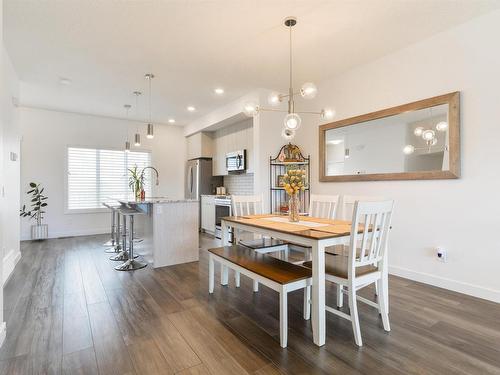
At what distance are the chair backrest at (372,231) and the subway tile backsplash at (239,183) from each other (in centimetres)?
383

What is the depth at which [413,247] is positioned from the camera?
325 centimetres

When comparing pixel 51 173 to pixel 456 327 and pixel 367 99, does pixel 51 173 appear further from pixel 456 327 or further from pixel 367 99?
pixel 456 327

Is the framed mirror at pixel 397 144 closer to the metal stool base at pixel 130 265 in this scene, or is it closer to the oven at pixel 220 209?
the oven at pixel 220 209

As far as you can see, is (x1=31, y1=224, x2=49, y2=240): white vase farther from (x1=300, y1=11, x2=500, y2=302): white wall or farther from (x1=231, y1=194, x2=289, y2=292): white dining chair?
(x1=300, y1=11, x2=500, y2=302): white wall

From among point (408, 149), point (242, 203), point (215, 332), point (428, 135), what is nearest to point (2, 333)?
point (215, 332)

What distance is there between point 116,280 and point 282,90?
372 cm

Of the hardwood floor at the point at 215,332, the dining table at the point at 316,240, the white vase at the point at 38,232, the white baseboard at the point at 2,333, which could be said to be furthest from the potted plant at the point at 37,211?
the dining table at the point at 316,240

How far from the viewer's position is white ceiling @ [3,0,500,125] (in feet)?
8.29

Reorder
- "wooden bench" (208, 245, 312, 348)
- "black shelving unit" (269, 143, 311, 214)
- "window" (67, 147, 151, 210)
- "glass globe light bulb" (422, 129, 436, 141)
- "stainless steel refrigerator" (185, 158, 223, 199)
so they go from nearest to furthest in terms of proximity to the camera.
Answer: "wooden bench" (208, 245, 312, 348)
"glass globe light bulb" (422, 129, 436, 141)
"black shelving unit" (269, 143, 311, 214)
"window" (67, 147, 151, 210)
"stainless steel refrigerator" (185, 158, 223, 199)

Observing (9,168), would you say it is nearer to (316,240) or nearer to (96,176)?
(96,176)

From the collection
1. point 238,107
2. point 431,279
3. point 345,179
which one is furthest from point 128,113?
point 431,279

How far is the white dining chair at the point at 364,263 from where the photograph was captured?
1.92 metres

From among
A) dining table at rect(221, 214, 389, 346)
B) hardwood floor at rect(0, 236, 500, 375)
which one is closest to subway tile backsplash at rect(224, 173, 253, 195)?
hardwood floor at rect(0, 236, 500, 375)

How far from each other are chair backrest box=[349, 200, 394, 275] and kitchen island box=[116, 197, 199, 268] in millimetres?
2522
